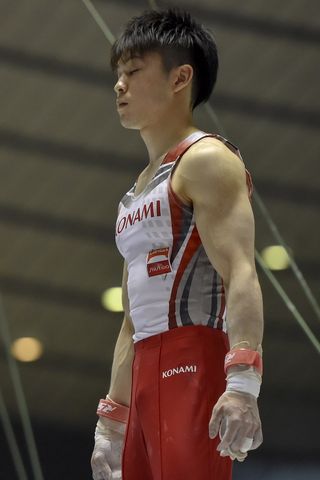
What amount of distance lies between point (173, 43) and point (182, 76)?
9 cm

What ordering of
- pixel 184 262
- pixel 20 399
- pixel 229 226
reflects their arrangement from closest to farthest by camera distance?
pixel 229 226
pixel 184 262
pixel 20 399

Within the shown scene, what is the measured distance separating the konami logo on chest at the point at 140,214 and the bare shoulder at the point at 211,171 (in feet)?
0.29

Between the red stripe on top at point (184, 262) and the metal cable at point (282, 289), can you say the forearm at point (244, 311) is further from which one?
the metal cable at point (282, 289)

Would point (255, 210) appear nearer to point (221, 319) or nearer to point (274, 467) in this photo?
point (274, 467)

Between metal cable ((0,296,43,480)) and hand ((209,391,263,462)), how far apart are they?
3.02 metres

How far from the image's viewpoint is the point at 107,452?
108 inches

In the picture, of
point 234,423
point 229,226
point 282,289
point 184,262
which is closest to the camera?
point 234,423

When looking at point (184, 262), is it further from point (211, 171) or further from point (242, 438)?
point (242, 438)

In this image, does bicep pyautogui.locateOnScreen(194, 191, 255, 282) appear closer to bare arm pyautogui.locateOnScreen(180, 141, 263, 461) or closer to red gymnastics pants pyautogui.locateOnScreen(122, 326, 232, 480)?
bare arm pyautogui.locateOnScreen(180, 141, 263, 461)

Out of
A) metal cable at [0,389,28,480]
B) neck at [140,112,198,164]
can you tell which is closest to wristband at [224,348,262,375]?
neck at [140,112,198,164]

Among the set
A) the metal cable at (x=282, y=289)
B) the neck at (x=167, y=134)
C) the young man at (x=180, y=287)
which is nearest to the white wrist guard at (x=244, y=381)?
the young man at (x=180, y=287)

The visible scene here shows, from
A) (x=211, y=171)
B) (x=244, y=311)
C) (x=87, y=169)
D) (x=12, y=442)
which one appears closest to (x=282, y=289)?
(x=87, y=169)

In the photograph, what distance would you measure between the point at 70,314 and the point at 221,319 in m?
2.87

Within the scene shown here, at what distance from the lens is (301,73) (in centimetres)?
545
